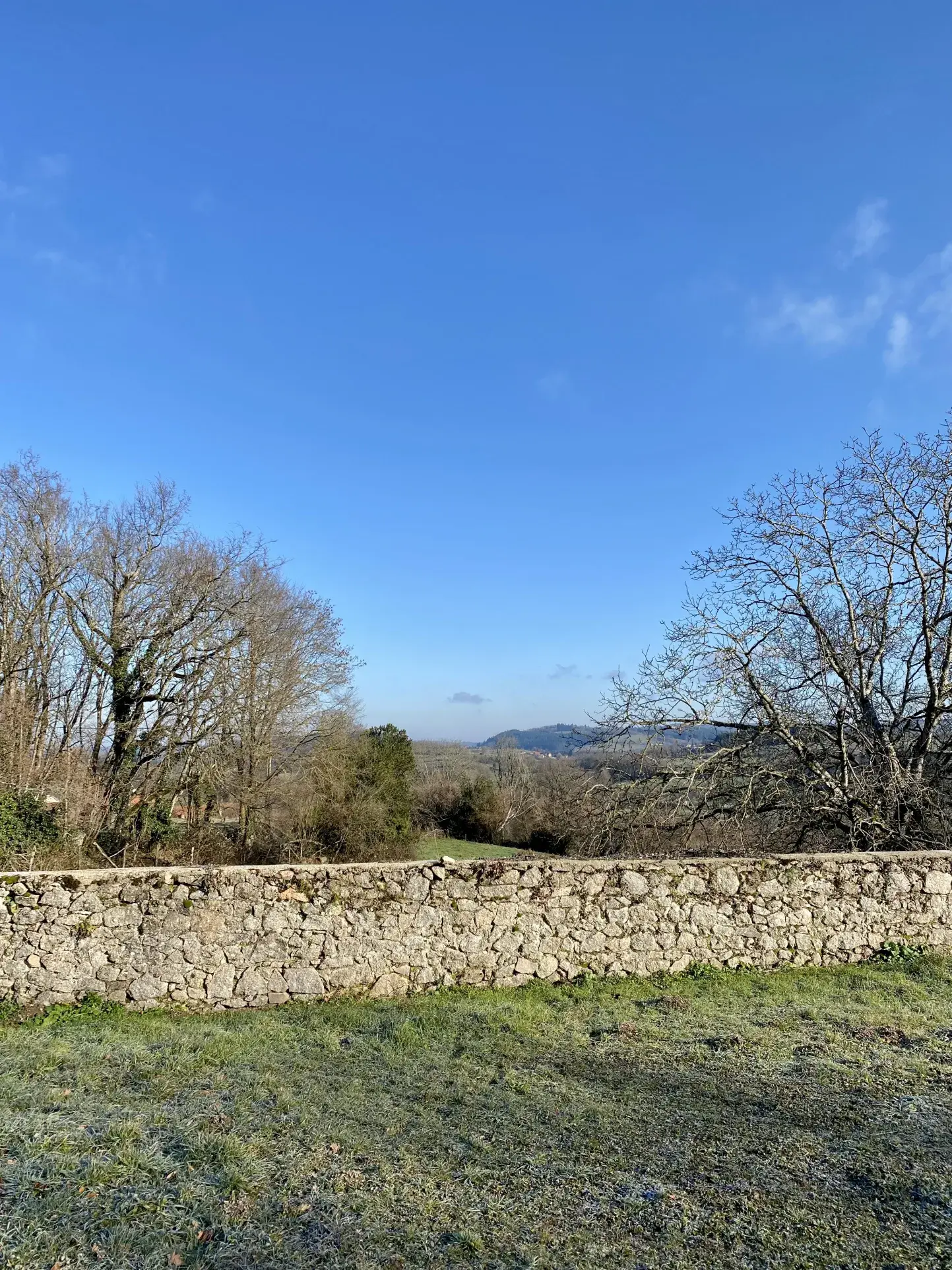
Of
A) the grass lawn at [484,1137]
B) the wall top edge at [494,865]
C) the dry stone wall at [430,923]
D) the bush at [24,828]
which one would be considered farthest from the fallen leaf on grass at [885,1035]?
the bush at [24,828]

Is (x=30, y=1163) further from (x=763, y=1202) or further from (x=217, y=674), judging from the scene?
(x=217, y=674)

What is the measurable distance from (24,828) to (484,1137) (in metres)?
12.0

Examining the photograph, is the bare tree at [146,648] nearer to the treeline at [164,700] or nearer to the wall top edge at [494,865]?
the treeline at [164,700]

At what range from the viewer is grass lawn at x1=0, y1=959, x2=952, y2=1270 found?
2865 millimetres

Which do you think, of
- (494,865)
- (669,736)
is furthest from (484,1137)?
(669,736)

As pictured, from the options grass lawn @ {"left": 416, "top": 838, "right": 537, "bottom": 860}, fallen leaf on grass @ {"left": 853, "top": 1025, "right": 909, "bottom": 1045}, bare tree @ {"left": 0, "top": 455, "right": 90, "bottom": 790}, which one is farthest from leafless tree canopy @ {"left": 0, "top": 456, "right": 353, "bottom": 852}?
fallen leaf on grass @ {"left": 853, "top": 1025, "right": 909, "bottom": 1045}

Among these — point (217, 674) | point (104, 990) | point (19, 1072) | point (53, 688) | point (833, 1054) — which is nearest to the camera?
point (19, 1072)

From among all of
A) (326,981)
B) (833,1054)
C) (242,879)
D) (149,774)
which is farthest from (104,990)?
(149,774)

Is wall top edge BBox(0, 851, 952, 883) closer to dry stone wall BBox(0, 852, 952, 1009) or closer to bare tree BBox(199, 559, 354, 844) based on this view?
dry stone wall BBox(0, 852, 952, 1009)

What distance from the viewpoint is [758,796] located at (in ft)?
36.5

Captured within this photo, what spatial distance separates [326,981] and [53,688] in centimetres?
1655

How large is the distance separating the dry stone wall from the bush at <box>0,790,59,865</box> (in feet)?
19.8

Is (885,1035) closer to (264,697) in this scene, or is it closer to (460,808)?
(264,697)

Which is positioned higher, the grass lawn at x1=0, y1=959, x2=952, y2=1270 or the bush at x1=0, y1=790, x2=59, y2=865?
the bush at x1=0, y1=790, x2=59, y2=865
